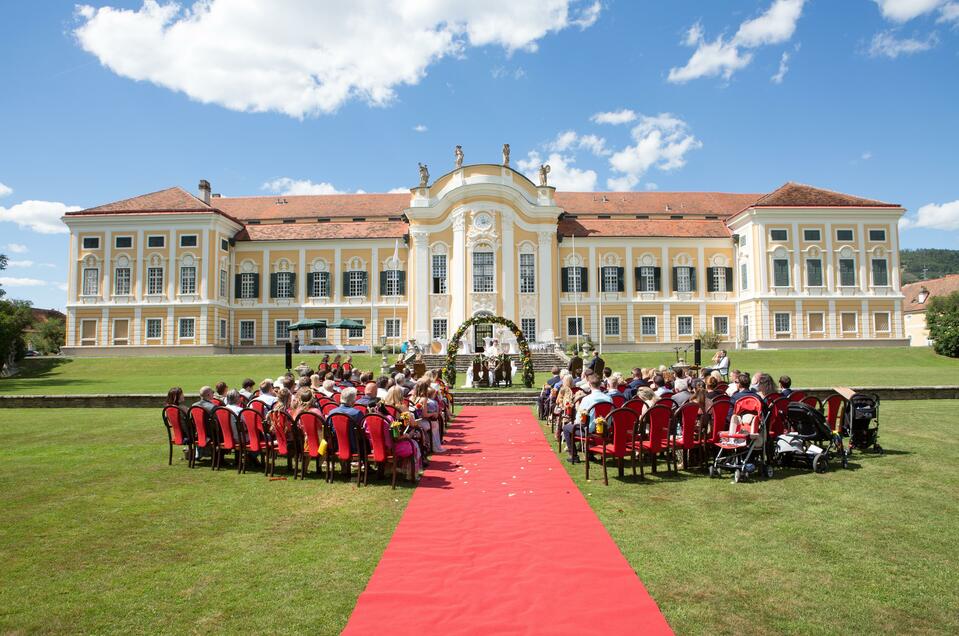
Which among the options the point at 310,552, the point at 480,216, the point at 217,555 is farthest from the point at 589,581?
the point at 480,216

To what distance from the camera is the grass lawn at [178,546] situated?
402 centimetres

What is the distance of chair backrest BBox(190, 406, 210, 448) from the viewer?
8.88 meters

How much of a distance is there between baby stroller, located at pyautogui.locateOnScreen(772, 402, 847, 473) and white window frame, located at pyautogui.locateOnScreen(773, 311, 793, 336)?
32.2 m

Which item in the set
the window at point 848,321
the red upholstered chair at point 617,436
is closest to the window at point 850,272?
the window at point 848,321

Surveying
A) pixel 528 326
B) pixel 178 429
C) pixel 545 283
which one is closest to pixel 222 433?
pixel 178 429

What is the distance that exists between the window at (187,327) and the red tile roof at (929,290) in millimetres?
64121

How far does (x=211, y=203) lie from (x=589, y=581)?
4857cm

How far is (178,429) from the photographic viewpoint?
921cm

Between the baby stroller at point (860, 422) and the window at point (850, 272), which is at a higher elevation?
the window at point (850, 272)

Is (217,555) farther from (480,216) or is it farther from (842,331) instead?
(842,331)

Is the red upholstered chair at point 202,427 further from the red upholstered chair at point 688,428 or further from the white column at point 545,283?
the white column at point 545,283

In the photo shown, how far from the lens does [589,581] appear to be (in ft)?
15.2

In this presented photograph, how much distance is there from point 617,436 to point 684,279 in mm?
35603

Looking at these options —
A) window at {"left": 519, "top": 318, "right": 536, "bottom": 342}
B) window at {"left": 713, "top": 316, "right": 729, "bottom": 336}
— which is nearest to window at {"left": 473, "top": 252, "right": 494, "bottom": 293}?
window at {"left": 519, "top": 318, "right": 536, "bottom": 342}
